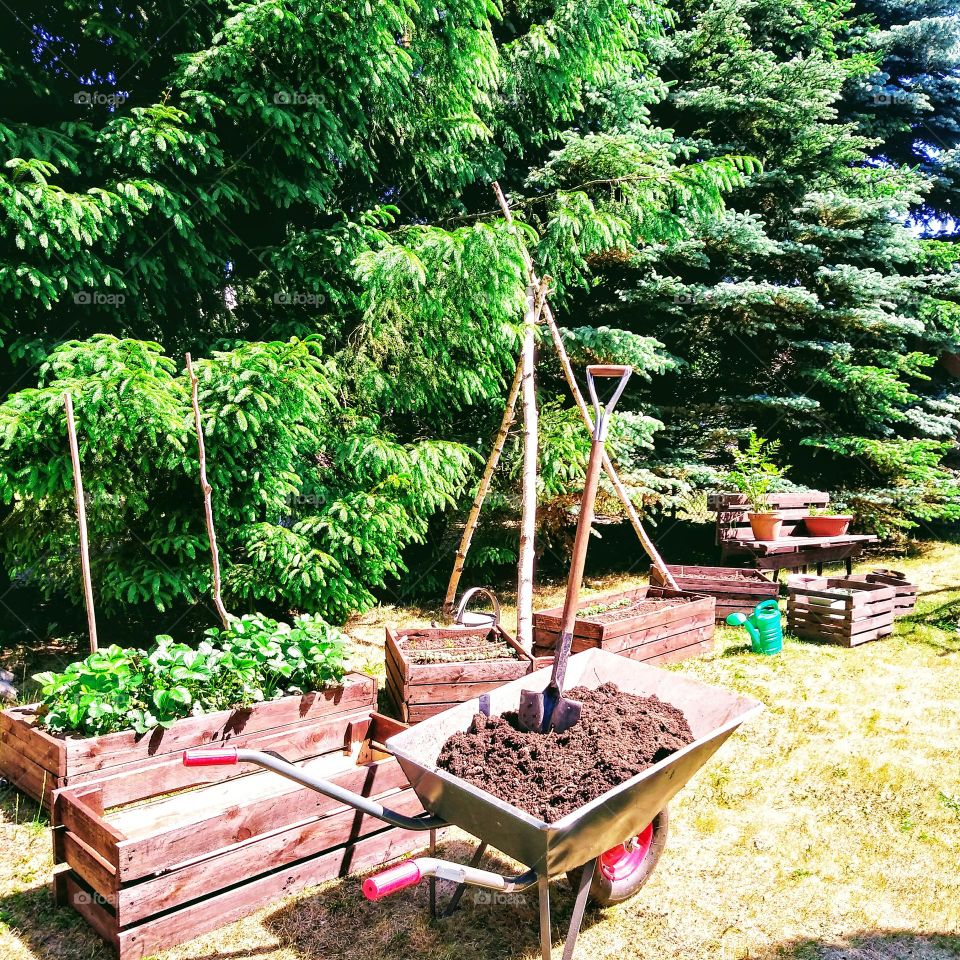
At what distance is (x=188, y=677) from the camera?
3.41m

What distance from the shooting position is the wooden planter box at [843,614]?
19.4ft

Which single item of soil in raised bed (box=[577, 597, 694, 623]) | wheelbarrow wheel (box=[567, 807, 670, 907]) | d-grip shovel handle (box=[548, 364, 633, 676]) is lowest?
soil in raised bed (box=[577, 597, 694, 623])

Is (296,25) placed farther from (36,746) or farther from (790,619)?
(790,619)

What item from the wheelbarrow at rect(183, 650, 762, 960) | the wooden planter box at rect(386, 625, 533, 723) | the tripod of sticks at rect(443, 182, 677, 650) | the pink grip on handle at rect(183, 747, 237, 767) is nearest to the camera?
the wheelbarrow at rect(183, 650, 762, 960)

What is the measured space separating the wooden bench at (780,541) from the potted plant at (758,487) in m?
0.08

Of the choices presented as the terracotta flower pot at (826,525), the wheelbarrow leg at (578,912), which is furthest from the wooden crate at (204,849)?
the terracotta flower pot at (826,525)

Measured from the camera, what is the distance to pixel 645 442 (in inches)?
311

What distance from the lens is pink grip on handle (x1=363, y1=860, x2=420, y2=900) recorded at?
1.80 meters

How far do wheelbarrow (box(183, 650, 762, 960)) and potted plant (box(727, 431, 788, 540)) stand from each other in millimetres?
4757

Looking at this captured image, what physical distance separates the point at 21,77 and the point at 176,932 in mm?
5875

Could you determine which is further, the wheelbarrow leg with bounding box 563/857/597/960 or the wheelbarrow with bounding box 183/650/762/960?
the wheelbarrow leg with bounding box 563/857/597/960

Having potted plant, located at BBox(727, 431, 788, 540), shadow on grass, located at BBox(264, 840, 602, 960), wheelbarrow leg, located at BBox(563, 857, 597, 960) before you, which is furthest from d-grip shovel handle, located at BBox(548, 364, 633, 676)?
potted plant, located at BBox(727, 431, 788, 540)

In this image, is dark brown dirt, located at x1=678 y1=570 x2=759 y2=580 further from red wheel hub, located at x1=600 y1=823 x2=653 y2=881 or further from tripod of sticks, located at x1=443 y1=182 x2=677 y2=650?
red wheel hub, located at x1=600 y1=823 x2=653 y2=881

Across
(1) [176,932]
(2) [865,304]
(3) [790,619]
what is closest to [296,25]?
(1) [176,932]
